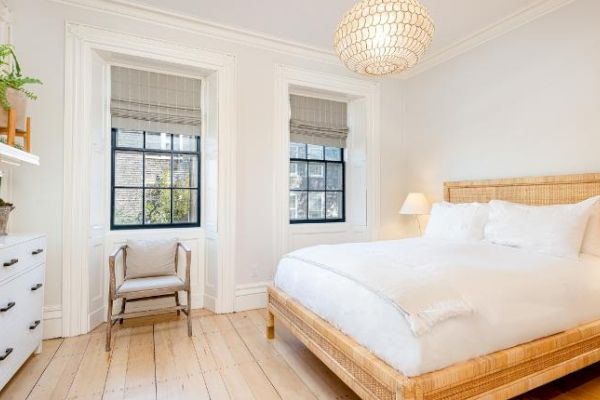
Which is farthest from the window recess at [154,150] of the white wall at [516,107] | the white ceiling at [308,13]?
the white wall at [516,107]

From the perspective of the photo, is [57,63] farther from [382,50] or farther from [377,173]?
[377,173]

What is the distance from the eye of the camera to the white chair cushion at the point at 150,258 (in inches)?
114

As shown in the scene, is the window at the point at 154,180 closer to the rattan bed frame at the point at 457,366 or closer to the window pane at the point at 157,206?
the window pane at the point at 157,206

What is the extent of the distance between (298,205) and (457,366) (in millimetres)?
2878

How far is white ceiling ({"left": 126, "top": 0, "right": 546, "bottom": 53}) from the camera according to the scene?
9.46 ft

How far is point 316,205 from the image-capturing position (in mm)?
4246

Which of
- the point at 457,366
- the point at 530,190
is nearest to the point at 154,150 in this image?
the point at 457,366

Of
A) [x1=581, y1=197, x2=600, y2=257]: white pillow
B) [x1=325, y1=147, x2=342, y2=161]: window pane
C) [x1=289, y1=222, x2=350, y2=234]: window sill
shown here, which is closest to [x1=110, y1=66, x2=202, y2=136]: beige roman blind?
[x1=289, y1=222, x2=350, y2=234]: window sill

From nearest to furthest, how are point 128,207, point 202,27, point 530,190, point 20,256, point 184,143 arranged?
point 20,256 < point 530,190 < point 202,27 < point 128,207 < point 184,143

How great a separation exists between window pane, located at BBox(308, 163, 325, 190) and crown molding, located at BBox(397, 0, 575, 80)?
5.71ft

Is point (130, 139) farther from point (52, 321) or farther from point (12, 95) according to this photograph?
point (52, 321)

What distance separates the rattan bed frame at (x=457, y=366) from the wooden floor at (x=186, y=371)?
25cm

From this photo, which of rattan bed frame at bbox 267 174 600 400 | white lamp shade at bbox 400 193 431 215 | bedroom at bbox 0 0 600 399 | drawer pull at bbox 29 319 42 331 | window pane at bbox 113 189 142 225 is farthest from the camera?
white lamp shade at bbox 400 193 431 215

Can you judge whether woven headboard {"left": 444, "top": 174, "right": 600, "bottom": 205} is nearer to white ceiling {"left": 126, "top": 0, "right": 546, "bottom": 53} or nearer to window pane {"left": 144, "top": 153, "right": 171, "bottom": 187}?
white ceiling {"left": 126, "top": 0, "right": 546, "bottom": 53}
